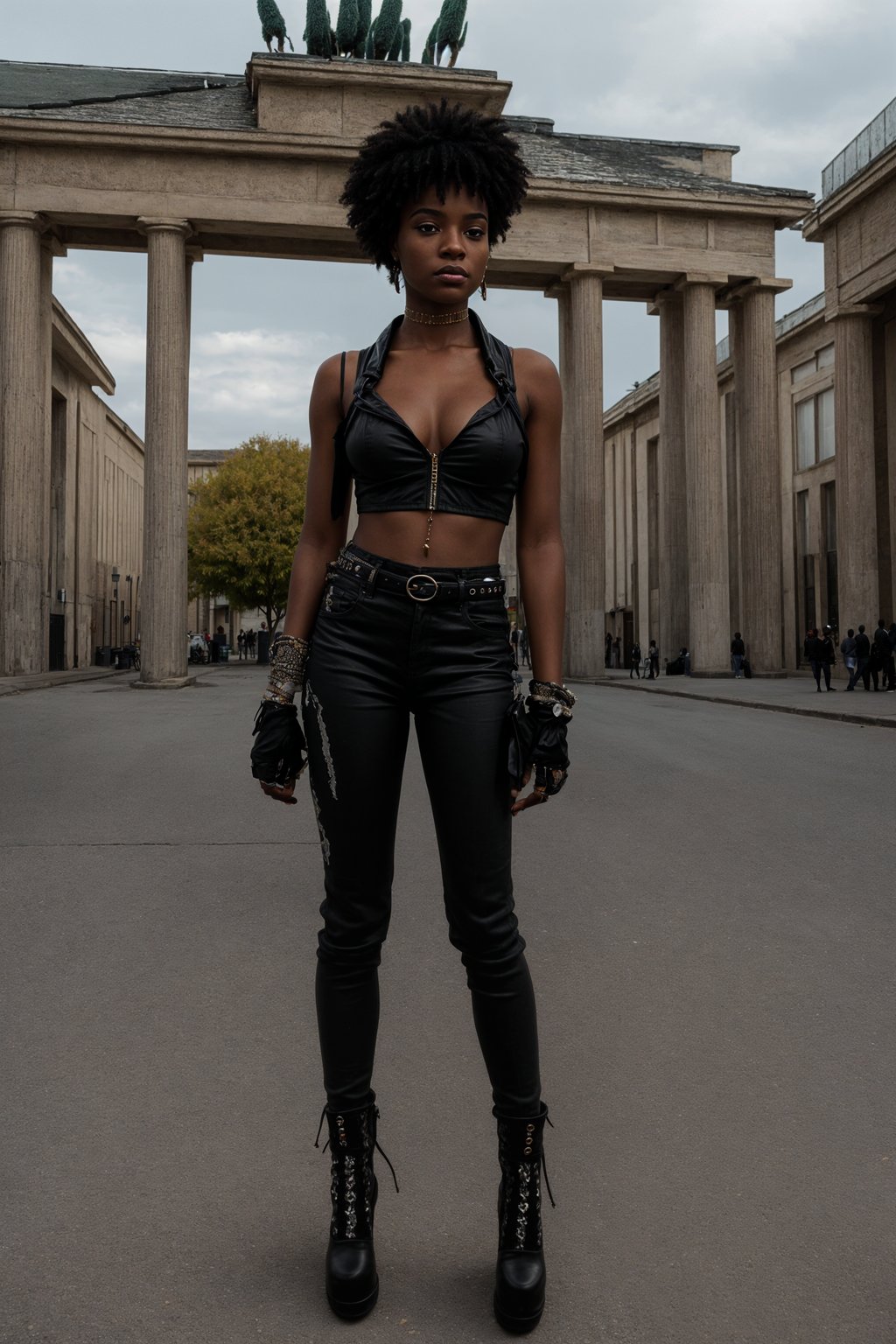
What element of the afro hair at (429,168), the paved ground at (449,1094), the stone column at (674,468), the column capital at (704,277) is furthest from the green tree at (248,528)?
the afro hair at (429,168)

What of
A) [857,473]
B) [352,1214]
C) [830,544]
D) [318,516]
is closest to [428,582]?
[318,516]

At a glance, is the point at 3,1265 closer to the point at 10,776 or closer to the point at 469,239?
the point at 469,239

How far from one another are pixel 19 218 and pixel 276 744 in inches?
1452

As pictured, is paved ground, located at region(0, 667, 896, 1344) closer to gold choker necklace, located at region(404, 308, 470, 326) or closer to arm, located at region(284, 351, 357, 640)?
arm, located at region(284, 351, 357, 640)

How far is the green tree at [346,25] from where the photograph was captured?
135 feet

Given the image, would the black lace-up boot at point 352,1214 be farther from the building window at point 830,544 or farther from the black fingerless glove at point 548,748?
the building window at point 830,544

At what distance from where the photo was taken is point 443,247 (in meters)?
2.76

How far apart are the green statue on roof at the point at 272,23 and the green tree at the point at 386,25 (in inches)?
111

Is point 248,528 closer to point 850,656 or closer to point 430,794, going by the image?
point 850,656

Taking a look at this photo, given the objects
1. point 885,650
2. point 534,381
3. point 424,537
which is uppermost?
point 885,650

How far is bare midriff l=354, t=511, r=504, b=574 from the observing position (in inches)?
105

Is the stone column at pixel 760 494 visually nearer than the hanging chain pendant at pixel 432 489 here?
No

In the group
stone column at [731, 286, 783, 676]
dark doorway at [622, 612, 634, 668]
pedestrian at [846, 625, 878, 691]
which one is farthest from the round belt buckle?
dark doorway at [622, 612, 634, 668]

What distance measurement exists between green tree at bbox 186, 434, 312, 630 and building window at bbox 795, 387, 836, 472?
22093 millimetres
